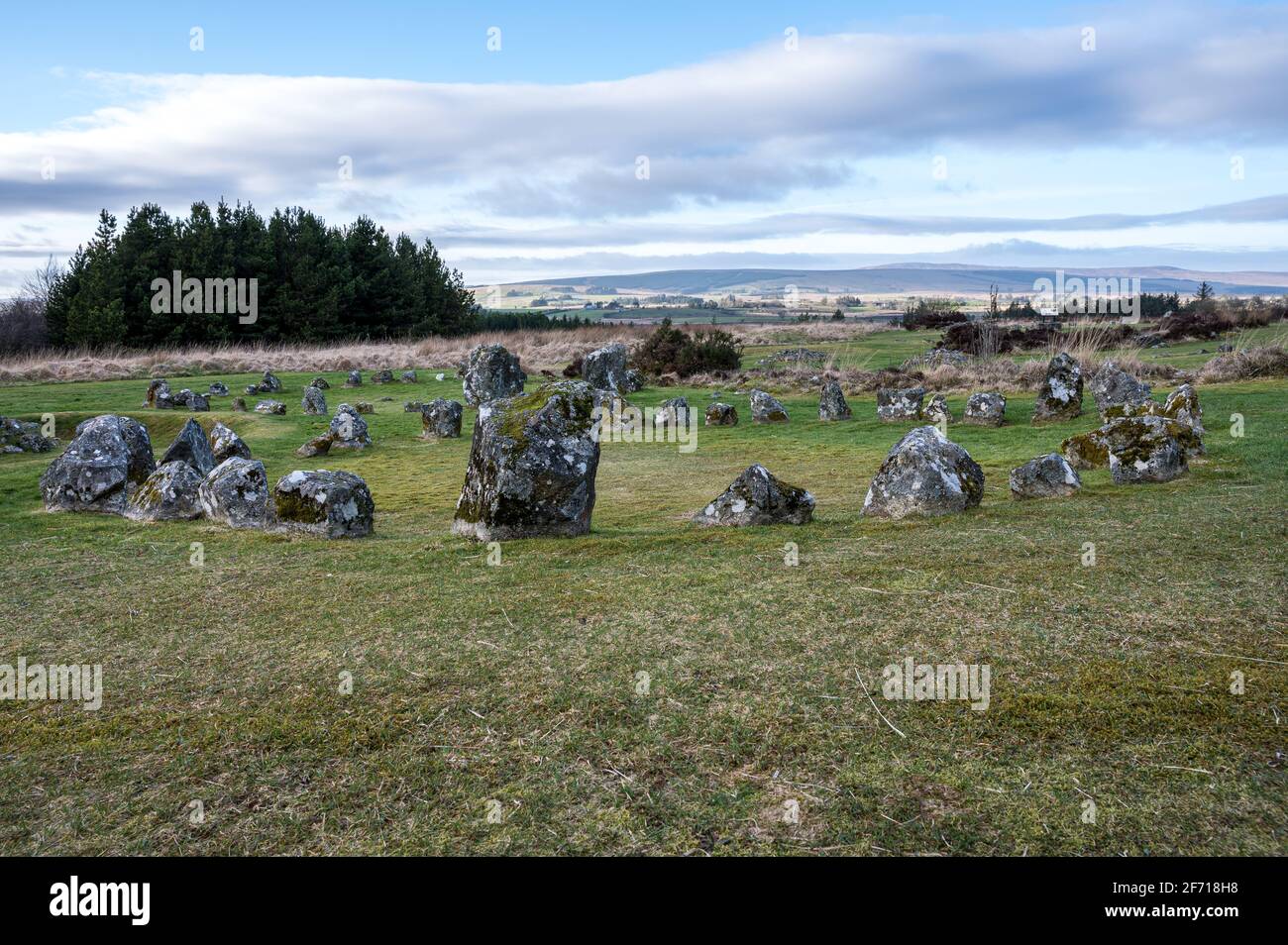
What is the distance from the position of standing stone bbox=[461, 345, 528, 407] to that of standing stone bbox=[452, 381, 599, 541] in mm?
15486

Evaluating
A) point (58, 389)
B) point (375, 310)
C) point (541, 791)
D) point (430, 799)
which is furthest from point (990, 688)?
point (375, 310)

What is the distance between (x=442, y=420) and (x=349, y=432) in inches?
90.5

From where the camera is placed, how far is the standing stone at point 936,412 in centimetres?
1986

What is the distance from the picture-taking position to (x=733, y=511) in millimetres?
9445

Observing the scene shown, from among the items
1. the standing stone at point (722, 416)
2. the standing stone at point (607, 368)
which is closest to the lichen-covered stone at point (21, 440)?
the standing stone at point (722, 416)

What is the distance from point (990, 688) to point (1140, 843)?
1.47m

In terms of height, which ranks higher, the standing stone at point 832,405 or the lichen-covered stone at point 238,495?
the standing stone at point 832,405

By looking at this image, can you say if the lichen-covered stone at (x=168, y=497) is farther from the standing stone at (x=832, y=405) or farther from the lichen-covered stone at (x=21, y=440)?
the standing stone at (x=832, y=405)

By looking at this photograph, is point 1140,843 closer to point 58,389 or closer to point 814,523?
point 814,523

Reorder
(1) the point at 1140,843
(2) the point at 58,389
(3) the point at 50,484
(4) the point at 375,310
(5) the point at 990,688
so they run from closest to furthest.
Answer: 1. (1) the point at 1140,843
2. (5) the point at 990,688
3. (3) the point at 50,484
4. (2) the point at 58,389
5. (4) the point at 375,310

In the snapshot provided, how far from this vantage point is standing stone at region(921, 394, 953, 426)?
65.2ft

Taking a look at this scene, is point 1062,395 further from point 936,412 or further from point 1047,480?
point 1047,480

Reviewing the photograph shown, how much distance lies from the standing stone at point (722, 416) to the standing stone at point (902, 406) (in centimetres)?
351

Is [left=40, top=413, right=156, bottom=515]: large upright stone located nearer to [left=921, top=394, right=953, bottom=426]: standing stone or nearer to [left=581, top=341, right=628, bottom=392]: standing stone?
[left=921, top=394, right=953, bottom=426]: standing stone
